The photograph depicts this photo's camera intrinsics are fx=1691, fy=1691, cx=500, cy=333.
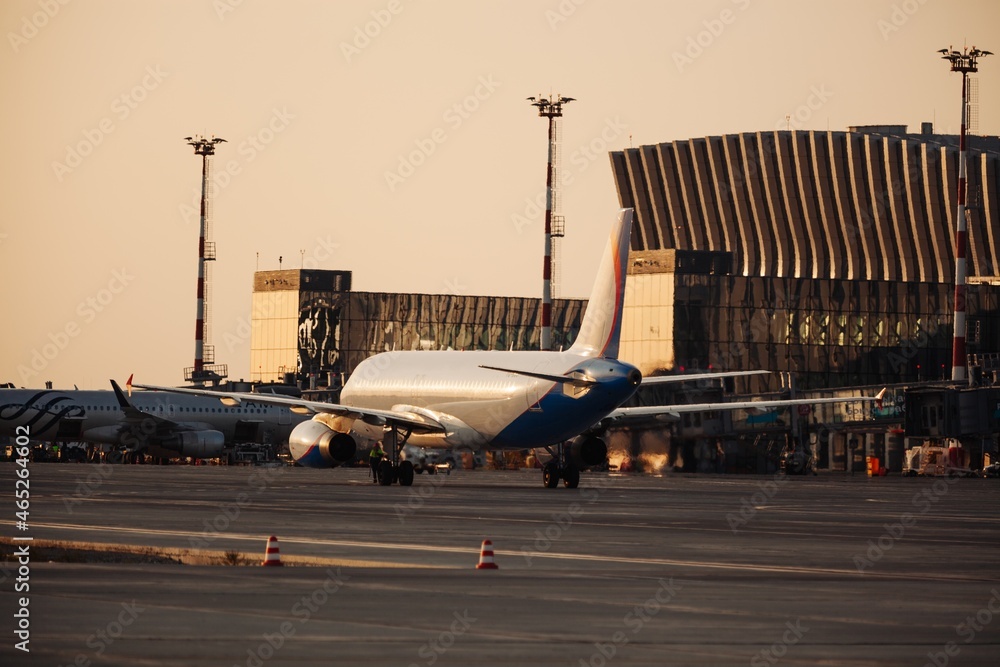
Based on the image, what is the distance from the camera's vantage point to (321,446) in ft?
185

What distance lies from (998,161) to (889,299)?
1540 cm

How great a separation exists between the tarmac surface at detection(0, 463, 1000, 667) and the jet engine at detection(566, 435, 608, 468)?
16.3 meters

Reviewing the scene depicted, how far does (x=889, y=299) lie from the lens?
407ft

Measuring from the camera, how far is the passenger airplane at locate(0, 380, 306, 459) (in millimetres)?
90188

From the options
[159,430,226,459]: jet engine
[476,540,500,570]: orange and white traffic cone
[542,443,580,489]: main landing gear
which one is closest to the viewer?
[476,540,500,570]: orange and white traffic cone

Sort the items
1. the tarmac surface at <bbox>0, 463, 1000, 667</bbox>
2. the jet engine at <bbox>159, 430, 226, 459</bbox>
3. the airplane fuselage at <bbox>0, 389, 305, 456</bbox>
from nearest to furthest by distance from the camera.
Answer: the tarmac surface at <bbox>0, 463, 1000, 667</bbox> → the jet engine at <bbox>159, 430, 226, 459</bbox> → the airplane fuselage at <bbox>0, 389, 305, 456</bbox>

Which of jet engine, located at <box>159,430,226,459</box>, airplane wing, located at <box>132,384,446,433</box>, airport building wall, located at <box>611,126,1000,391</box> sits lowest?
jet engine, located at <box>159,430,226,459</box>

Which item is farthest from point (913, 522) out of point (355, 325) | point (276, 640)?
point (355, 325)

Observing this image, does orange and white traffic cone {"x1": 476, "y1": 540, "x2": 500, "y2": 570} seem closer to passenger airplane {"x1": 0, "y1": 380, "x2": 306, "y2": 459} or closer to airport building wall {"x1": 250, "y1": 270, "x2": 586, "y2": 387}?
passenger airplane {"x1": 0, "y1": 380, "x2": 306, "y2": 459}

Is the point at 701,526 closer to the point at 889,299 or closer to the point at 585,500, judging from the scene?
the point at 585,500

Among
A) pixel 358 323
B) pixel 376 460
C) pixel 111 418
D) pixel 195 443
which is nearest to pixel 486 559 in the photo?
pixel 376 460

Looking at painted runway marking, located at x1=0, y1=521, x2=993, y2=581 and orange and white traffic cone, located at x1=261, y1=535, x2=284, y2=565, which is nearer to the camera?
orange and white traffic cone, located at x1=261, y1=535, x2=284, y2=565

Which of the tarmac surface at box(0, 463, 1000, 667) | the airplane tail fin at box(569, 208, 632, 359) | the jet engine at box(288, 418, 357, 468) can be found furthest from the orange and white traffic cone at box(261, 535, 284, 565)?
the jet engine at box(288, 418, 357, 468)

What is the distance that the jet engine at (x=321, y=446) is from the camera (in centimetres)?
5619
